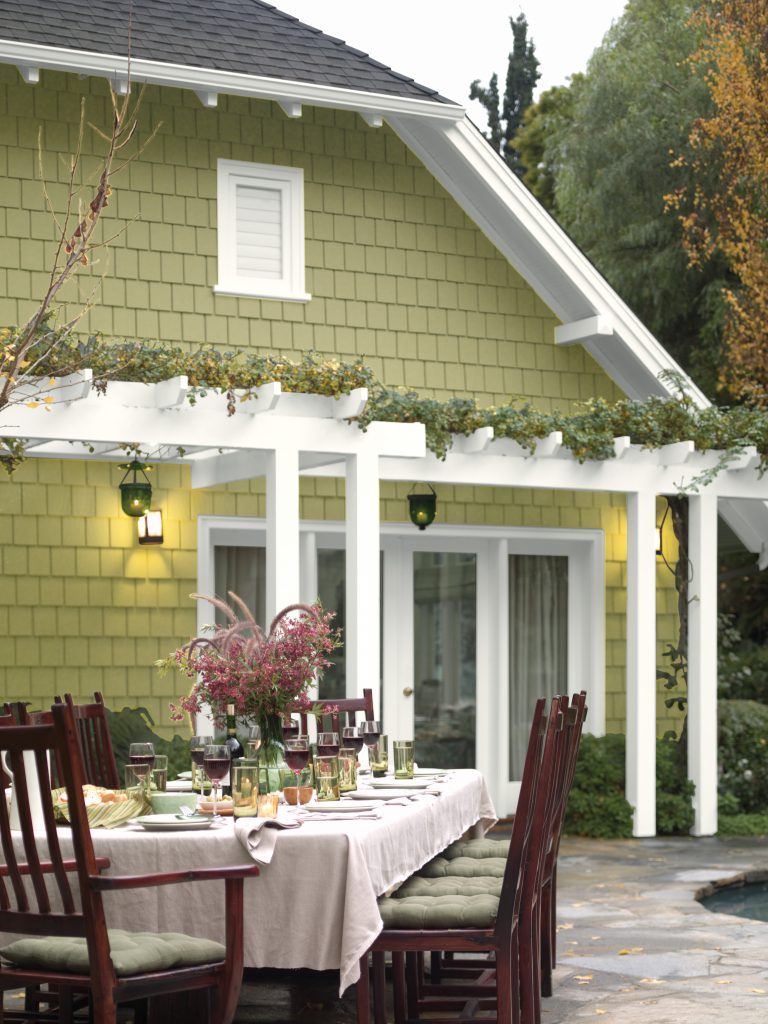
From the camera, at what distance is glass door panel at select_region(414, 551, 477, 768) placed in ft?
39.6

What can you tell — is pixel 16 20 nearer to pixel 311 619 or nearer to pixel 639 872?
pixel 311 619

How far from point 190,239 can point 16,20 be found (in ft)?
6.11

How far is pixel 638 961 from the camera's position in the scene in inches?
273

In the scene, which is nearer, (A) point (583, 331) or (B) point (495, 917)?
(B) point (495, 917)

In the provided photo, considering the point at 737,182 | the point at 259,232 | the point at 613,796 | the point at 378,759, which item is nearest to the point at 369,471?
the point at 259,232

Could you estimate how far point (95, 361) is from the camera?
8.41 m

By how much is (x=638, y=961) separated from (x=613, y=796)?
174 inches

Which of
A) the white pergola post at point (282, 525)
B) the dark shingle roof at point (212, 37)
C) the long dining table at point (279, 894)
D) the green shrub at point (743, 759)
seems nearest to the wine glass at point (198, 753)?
the long dining table at point (279, 894)

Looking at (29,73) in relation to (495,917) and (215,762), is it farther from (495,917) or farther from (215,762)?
(495,917)

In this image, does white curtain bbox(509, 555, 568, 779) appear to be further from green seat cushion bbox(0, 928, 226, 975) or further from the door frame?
green seat cushion bbox(0, 928, 226, 975)

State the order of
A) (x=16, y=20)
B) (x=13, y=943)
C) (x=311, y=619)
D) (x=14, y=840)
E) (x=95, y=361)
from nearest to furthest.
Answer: (x=13, y=943) → (x=14, y=840) → (x=311, y=619) → (x=95, y=361) → (x=16, y=20)

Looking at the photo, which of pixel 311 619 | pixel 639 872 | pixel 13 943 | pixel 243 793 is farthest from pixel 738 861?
pixel 13 943

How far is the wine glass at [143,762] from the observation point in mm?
5555

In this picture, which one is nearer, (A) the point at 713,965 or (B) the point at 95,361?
(A) the point at 713,965
